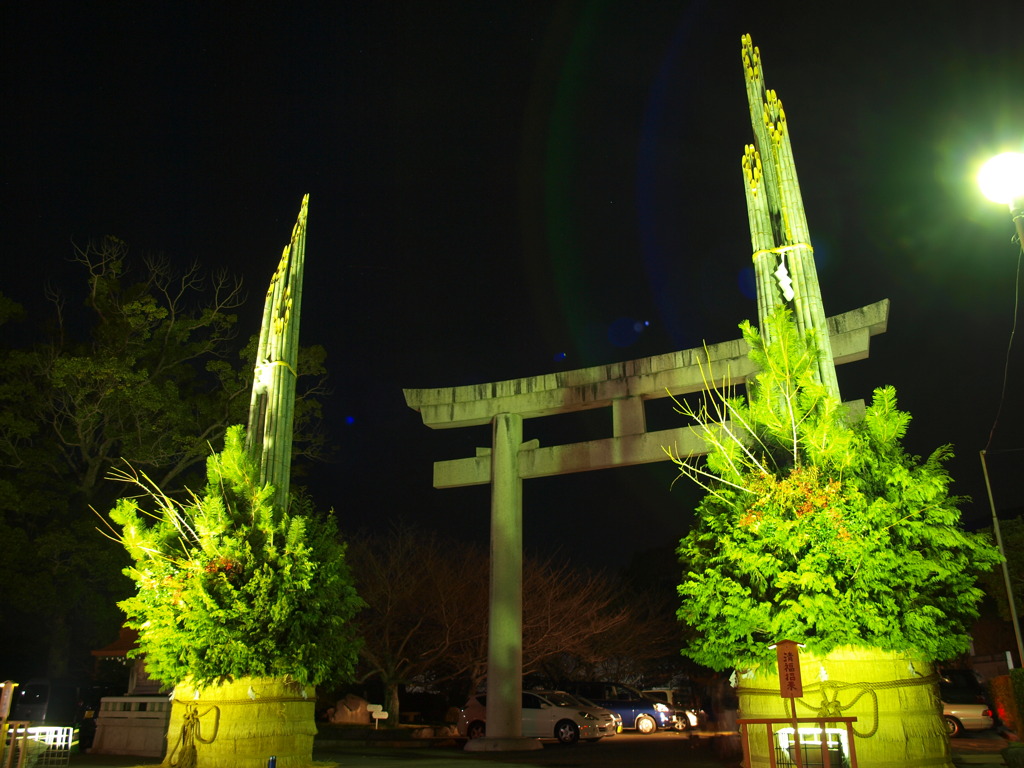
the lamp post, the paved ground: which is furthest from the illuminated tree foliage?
the lamp post

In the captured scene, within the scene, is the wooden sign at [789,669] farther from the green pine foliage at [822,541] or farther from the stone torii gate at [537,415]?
the stone torii gate at [537,415]

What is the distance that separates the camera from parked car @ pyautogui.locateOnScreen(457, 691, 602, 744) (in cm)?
1722

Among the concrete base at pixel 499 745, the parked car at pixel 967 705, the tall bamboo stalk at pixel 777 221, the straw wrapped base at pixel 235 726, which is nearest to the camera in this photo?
the straw wrapped base at pixel 235 726

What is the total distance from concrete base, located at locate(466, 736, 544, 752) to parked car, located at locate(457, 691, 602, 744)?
11.5ft

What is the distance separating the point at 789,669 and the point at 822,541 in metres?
1.12

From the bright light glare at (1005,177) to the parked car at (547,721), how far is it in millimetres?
14015

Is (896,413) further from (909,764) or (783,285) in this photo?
(909,764)

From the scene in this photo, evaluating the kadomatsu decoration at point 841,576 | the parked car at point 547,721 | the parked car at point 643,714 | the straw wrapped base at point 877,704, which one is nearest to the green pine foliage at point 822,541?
the kadomatsu decoration at point 841,576

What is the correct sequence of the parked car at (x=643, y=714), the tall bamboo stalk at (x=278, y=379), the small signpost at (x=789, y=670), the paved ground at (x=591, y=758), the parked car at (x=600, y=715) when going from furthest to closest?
1. the parked car at (x=643, y=714)
2. the parked car at (x=600, y=715)
3. the paved ground at (x=591, y=758)
4. the tall bamboo stalk at (x=278, y=379)
5. the small signpost at (x=789, y=670)

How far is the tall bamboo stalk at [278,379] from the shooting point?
9445mm

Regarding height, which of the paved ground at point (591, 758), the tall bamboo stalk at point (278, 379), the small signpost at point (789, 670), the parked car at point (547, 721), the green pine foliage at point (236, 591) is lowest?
the paved ground at point (591, 758)

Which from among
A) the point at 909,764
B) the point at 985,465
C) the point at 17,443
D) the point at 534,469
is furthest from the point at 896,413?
the point at 17,443

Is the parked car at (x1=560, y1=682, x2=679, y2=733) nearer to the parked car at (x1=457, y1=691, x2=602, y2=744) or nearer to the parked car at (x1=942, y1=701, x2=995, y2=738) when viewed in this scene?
the parked car at (x1=457, y1=691, x2=602, y2=744)

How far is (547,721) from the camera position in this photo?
17469 millimetres
